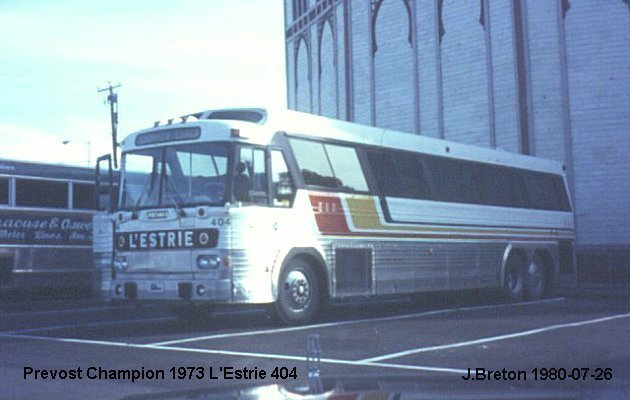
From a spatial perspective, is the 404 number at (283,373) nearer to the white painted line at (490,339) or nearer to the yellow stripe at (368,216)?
the white painted line at (490,339)

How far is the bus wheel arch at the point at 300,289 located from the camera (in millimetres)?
13359

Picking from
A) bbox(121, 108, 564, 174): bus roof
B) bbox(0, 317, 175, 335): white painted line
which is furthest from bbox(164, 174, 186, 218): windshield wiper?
bbox(0, 317, 175, 335): white painted line

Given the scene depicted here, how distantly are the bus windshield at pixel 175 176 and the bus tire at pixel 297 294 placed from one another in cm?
168

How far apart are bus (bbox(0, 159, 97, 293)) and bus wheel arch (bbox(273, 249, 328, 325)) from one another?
28.0 ft

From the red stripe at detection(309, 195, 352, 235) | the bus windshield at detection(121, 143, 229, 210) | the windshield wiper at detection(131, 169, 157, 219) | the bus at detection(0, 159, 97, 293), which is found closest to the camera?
the bus windshield at detection(121, 143, 229, 210)

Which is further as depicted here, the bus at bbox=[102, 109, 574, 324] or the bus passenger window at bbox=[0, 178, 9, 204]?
the bus passenger window at bbox=[0, 178, 9, 204]

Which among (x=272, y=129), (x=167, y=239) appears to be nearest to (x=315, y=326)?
(x=167, y=239)

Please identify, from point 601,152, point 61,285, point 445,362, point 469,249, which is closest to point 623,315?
point 469,249

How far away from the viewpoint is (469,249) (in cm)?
1791

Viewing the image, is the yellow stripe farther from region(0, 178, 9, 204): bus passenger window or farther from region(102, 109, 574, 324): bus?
region(0, 178, 9, 204): bus passenger window

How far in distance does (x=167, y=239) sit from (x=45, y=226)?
841 cm

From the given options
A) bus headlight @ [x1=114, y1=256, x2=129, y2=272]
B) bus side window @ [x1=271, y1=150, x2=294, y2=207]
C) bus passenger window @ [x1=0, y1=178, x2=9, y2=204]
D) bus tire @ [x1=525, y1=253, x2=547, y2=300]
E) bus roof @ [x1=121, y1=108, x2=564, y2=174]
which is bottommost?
bus tire @ [x1=525, y1=253, x2=547, y2=300]

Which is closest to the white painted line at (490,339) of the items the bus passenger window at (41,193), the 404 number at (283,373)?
the 404 number at (283,373)

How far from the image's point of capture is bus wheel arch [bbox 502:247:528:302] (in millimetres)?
19094
